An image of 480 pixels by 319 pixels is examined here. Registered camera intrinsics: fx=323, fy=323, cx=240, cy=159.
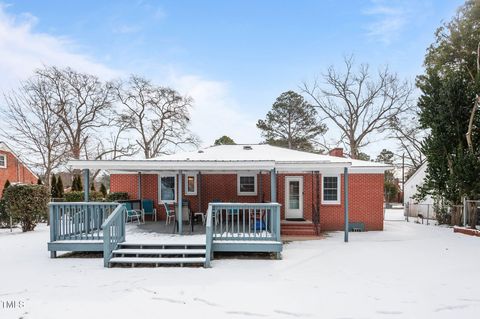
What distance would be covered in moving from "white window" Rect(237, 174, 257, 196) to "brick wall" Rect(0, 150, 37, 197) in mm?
21102

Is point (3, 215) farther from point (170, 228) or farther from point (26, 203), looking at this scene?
point (170, 228)

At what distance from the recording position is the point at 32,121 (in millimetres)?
22906

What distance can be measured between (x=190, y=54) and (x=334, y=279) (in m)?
13.1

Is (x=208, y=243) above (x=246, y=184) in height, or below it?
below

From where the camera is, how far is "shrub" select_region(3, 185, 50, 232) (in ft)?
43.4

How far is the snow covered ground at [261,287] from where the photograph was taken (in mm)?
4926

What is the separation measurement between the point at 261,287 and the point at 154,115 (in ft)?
88.3

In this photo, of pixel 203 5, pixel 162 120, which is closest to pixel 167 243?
pixel 203 5

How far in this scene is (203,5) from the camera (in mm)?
12914

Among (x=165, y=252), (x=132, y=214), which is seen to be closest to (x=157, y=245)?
(x=165, y=252)

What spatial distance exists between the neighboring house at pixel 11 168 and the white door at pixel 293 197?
22743 millimetres

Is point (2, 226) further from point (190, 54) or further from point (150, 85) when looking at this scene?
point (150, 85)

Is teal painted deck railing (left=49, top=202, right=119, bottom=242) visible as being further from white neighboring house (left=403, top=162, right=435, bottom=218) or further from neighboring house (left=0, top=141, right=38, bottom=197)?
neighboring house (left=0, top=141, right=38, bottom=197)

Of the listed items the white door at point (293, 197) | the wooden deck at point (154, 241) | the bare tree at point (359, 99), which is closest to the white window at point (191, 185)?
the white door at point (293, 197)
